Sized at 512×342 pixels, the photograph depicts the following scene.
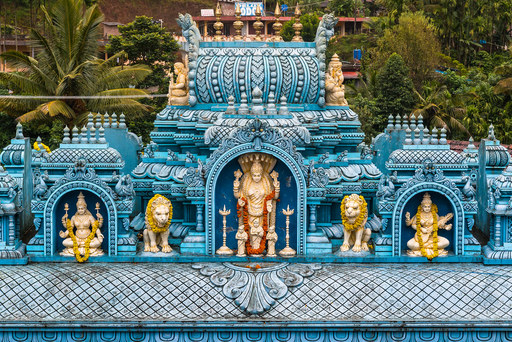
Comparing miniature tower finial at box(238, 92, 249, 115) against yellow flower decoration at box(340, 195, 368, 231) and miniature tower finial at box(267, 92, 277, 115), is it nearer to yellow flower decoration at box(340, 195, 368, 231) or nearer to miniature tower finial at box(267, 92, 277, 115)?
miniature tower finial at box(267, 92, 277, 115)

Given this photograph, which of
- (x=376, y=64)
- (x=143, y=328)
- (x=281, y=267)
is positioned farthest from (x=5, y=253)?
(x=376, y=64)

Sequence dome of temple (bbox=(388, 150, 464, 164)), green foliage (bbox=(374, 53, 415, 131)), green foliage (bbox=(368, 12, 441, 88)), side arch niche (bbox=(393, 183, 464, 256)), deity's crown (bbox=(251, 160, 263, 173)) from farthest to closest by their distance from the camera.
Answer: green foliage (bbox=(368, 12, 441, 88)), green foliage (bbox=(374, 53, 415, 131)), dome of temple (bbox=(388, 150, 464, 164)), side arch niche (bbox=(393, 183, 464, 256)), deity's crown (bbox=(251, 160, 263, 173))

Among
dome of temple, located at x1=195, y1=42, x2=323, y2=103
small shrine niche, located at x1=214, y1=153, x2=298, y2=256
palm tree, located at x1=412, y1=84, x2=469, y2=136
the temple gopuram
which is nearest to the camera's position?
the temple gopuram

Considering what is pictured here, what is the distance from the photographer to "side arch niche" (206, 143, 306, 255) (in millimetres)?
14430

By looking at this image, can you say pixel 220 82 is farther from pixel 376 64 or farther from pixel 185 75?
pixel 376 64

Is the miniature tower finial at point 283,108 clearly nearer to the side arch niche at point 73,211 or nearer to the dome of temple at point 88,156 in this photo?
the dome of temple at point 88,156

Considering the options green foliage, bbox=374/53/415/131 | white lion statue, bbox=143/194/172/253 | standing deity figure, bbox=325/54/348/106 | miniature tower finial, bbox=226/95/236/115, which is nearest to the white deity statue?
white lion statue, bbox=143/194/172/253

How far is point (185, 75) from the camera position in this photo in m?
16.6

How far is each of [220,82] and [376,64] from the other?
28.3 meters

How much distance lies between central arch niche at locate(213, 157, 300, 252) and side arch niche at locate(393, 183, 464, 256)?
5.26 ft

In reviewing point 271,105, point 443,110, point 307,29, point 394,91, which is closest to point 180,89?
point 271,105

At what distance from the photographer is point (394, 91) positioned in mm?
36781

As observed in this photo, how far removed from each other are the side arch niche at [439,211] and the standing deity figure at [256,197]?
195 cm

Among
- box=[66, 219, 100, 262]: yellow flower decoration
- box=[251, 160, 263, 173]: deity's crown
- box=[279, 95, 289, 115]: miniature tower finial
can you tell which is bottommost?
box=[66, 219, 100, 262]: yellow flower decoration
